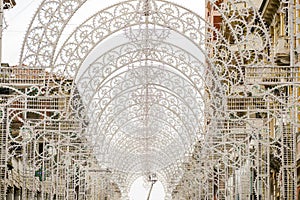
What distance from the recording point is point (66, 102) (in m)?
27.7

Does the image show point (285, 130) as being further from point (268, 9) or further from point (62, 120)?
point (268, 9)

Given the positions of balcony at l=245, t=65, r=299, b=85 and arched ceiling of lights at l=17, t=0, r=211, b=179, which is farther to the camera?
arched ceiling of lights at l=17, t=0, r=211, b=179

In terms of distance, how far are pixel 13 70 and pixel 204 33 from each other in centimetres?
503

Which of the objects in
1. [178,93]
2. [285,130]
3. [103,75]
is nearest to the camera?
[285,130]

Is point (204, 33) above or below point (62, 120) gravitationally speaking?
above

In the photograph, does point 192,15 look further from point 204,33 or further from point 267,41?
point 267,41

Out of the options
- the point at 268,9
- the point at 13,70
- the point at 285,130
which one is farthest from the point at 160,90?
the point at 13,70

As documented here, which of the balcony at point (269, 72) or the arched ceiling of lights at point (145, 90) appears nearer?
the balcony at point (269, 72)

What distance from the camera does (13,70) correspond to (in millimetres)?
25031

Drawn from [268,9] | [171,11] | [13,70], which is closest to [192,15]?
[171,11]

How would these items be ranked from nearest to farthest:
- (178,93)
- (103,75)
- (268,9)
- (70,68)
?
(70,68) < (103,75) < (178,93) < (268,9)

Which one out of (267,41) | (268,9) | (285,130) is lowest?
(285,130)

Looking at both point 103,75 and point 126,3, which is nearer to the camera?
point 126,3

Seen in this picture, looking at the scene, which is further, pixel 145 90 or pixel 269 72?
pixel 145 90
